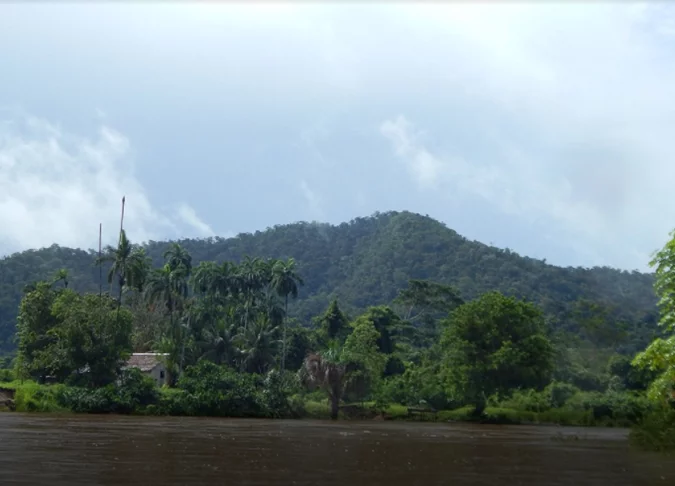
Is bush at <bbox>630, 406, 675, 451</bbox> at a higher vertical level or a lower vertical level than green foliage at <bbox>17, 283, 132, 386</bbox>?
lower

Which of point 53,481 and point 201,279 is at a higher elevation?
point 201,279

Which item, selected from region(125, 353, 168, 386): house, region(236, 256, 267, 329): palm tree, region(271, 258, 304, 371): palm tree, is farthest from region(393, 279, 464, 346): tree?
region(125, 353, 168, 386): house

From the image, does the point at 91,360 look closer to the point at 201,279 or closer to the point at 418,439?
the point at 201,279

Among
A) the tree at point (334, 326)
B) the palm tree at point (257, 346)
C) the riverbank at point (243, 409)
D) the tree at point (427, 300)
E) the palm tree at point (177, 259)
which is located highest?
the palm tree at point (177, 259)

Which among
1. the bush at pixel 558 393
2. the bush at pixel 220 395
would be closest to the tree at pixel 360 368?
the bush at pixel 220 395

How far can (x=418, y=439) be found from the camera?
43344 millimetres

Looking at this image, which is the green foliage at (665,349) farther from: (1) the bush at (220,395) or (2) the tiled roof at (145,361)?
(2) the tiled roof at (145,361)

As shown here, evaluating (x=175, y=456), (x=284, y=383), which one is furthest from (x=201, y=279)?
(x=175, y=456)

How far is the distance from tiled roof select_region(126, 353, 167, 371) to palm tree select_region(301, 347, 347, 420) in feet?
57.0

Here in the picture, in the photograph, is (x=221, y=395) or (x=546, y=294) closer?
(x=221, y=395)

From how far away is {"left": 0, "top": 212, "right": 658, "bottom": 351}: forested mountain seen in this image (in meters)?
115

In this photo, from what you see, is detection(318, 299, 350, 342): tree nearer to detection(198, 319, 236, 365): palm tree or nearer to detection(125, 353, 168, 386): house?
detection(198, 319, 236, 365): palm tree

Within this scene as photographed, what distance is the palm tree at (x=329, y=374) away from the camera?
244 feet

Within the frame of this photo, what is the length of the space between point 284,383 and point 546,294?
6965 centimetres
